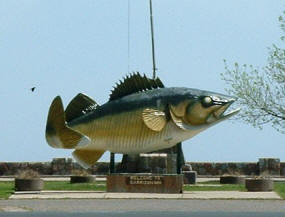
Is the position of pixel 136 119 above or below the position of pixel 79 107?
below

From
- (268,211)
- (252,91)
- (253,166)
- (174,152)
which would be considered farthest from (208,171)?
(268,211)

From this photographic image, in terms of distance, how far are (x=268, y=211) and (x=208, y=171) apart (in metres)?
27.0

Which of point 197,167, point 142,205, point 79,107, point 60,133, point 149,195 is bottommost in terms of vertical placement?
point 142,205

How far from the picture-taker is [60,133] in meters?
29.0

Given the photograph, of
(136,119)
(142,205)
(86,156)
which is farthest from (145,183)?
(142,205)

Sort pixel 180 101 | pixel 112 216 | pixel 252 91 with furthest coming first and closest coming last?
pixel 252 91, pixel 180 101, pixel 112 216

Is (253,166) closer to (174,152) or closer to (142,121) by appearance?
(174,152)

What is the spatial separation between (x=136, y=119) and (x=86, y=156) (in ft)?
7.79

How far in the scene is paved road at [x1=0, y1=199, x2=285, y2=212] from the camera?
69.5 feet

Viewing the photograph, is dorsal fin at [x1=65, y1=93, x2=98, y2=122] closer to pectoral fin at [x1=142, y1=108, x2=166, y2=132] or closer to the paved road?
pectoral fin at [x1=142, y1=108, x2=166, y2=132]

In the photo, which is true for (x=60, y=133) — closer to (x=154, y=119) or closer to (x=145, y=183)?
(x=154, y=119)

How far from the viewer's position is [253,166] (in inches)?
1849

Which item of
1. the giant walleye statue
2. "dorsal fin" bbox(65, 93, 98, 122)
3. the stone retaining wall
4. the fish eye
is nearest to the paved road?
the giant walleye statue

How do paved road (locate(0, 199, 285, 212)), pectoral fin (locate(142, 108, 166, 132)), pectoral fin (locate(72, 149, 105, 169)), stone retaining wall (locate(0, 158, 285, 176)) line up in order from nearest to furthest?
1. paved road (locate(0, 199, 285, 212))
2. pectoral fin (locate(142, 108, 166, 132))
3. pectoral fin (locate(72, 149, 105, 169))
4. stone retaining wall (locate(0, 158, 285, 176))
